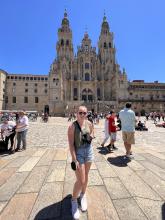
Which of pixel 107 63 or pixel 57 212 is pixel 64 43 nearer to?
pixel 107 63

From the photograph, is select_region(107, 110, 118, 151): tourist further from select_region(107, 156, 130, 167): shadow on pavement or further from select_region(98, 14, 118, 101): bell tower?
select_region(98, 14, 118, 101): bell tower

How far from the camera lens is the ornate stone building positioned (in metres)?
66.4

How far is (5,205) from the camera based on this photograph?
3697 millimetres

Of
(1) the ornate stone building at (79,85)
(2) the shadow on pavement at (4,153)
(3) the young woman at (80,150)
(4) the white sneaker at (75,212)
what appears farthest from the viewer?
(1) the ornate stone building at (79,85)

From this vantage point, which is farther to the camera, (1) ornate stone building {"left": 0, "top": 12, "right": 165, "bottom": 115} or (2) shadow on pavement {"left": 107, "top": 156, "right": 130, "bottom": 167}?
(1) ornate stone building {"left": 0, "top": 12, "right": 165, "bottom": 115}

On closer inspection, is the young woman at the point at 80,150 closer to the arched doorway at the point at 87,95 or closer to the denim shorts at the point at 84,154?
the denim shorts at the point at 84,154

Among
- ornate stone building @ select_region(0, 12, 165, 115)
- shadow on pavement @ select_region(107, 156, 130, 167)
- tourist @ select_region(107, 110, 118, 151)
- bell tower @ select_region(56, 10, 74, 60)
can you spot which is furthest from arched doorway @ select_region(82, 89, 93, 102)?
shadow on pavement @ select_region(107, 156, 130, 167)

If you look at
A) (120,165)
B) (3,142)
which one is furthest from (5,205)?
(3,142)

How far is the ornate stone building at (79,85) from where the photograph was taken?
66375 millimetres

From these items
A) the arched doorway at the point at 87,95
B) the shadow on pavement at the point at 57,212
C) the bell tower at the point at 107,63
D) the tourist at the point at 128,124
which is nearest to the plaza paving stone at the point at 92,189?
the shadow on pavement at the point at 57,212

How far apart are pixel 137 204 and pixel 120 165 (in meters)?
2.50

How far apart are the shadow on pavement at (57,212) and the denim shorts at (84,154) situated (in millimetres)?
932

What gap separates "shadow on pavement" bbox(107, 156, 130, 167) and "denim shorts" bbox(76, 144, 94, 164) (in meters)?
3.01

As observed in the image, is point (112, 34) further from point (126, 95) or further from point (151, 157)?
point (151, 157)
